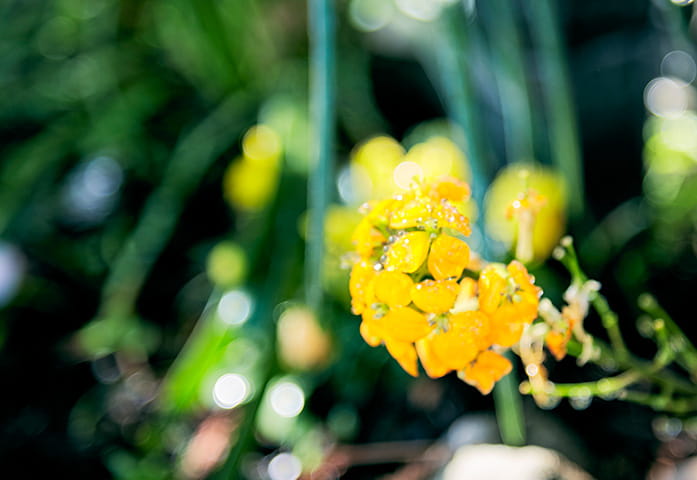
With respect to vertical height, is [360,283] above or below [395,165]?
above

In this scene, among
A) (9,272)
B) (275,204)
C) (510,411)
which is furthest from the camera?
(9,272)

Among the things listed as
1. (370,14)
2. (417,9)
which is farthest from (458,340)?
(370,14)

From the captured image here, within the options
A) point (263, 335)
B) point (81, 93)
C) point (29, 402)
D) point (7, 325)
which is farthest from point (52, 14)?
point (263, 335)

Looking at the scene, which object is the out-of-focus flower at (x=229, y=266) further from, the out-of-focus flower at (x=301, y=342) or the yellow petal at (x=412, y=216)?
the yellow petal at (x=412, y=216)

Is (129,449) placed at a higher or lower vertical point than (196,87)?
lower

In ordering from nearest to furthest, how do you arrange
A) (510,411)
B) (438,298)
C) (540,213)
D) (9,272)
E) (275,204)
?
(438,298)
(510,411)
(540,213)
(275,204)
(9,272)

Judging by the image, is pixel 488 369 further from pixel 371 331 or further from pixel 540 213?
pixel 540 213

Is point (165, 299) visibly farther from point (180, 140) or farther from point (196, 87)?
point (196, 87)
